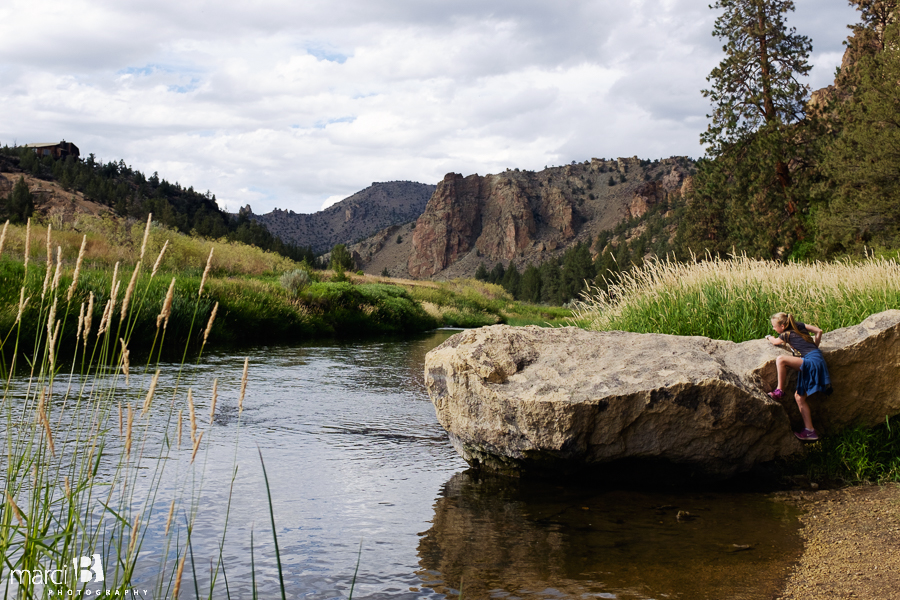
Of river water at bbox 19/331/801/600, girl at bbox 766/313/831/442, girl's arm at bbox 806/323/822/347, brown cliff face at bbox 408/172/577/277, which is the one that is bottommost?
river water at bbox 19/331/801/600

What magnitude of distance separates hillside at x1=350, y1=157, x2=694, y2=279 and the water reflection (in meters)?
129

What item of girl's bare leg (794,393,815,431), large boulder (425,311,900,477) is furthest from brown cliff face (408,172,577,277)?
girl's bare leg (794,393,815,431)

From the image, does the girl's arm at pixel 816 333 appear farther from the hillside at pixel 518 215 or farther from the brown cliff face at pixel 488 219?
the brown cliff face at pixel 488 219

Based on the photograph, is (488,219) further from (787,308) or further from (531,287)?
(787,308)

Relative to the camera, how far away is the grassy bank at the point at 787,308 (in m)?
5.12

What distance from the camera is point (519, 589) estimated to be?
3.03 m

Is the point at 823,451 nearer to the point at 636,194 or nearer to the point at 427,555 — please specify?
the point at 427,555

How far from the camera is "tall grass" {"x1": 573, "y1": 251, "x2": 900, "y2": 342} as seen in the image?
7578mm

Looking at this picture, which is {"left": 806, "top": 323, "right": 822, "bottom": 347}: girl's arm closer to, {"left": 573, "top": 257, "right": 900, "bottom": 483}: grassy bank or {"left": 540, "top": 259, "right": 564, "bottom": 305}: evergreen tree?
{"left": 573, "top": 257, "right": 900, "bottom": 483}: grassy bank

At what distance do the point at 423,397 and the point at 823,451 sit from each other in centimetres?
480

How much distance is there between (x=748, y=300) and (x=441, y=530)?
19.2 ft

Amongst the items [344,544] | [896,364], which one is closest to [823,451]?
[896,364]

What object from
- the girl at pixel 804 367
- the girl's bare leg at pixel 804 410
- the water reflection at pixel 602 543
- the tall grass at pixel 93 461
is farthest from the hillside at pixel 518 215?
the water reflection at pixel 602 543

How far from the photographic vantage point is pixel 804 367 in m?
4.88
